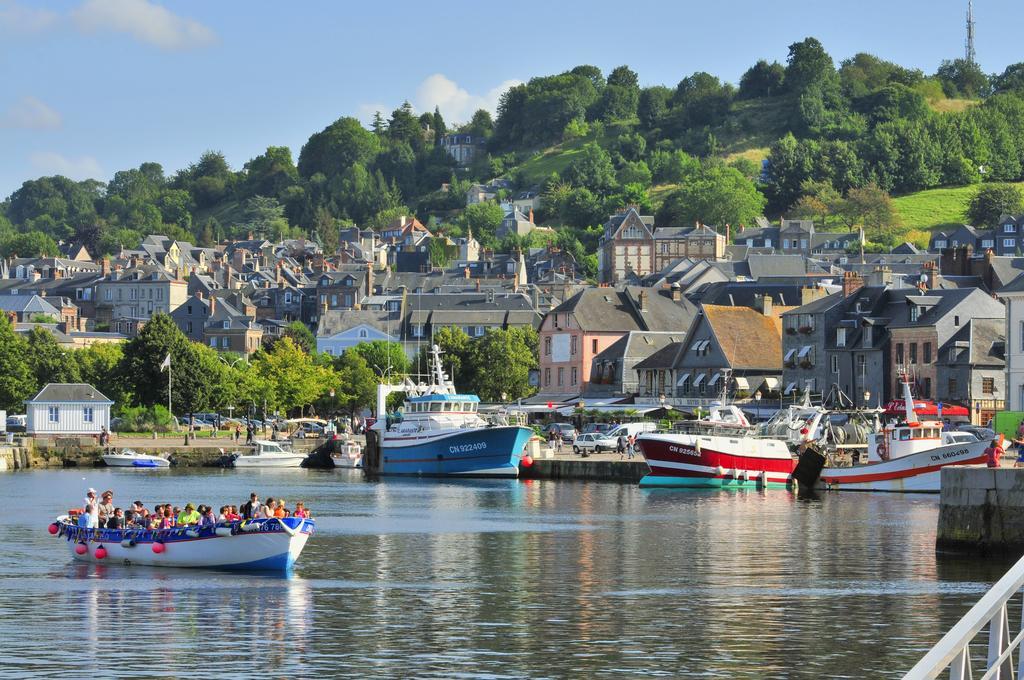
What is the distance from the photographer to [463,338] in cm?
14138

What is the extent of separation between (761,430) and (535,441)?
18265 mm

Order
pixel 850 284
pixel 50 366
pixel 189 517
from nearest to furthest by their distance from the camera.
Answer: pixel 189 517 → pixel 850 284 → pixel 50 366

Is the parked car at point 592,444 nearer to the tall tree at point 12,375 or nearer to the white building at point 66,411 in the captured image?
the white building at point 66,411

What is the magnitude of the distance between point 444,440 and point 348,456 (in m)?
12.3

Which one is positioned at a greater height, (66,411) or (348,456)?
(66,411)

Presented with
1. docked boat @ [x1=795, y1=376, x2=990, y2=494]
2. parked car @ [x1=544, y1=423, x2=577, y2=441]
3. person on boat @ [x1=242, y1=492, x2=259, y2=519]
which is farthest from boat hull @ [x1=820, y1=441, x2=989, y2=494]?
parked car @ [x1=544, y1=423, x2=577, y2=441]

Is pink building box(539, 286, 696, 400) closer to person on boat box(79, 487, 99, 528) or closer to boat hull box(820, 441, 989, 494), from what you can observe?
boat hull box(820, 441, 989, 494)

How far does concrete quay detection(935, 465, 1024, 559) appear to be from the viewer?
41375 millimetres

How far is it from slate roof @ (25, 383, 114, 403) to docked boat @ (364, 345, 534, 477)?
903 inches

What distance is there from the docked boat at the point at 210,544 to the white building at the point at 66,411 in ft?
213

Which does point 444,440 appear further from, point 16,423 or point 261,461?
point 16,423

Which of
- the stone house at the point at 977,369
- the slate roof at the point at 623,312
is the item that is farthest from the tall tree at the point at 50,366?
the stone house at the point at 977,369

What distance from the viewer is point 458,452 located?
93.2 meters

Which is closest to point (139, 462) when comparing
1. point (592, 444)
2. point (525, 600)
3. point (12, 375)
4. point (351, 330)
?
point (12, 375)
